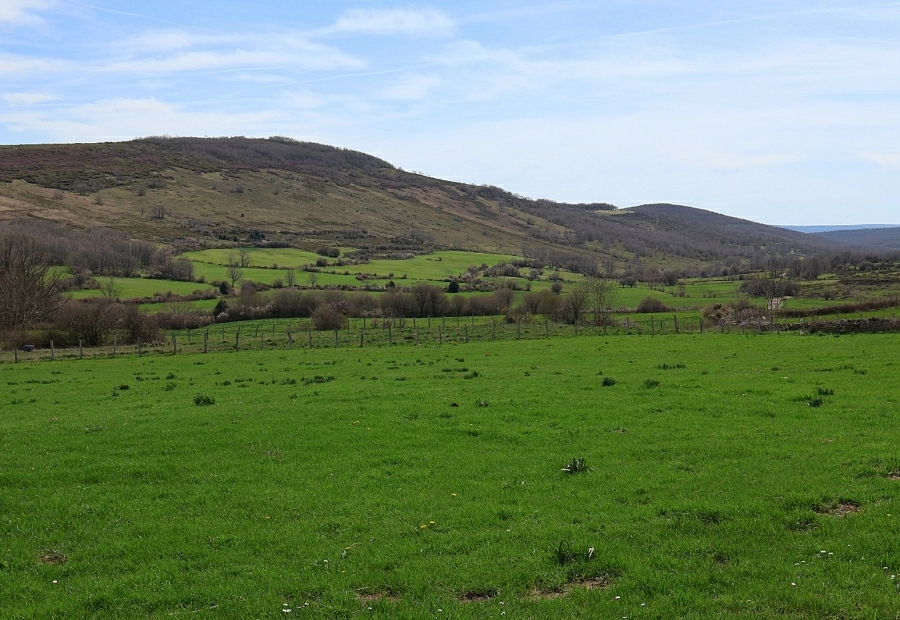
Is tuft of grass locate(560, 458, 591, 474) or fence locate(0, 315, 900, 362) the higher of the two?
tuft of grass locate(560, 458, 591, 474)

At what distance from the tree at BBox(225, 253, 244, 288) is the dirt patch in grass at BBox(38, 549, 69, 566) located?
91513 millimetres

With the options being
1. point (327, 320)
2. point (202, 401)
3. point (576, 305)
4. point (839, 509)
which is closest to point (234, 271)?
point (327, 320)

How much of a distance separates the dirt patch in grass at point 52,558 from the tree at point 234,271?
300 feet

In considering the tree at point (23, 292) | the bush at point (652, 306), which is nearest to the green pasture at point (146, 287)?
the tree at point (23, 292)

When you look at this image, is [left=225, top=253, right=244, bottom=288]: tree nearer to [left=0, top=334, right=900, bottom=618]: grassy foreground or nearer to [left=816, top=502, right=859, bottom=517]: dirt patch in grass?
[left=0, top=334, right=900, bottom=618]: grassy foreground

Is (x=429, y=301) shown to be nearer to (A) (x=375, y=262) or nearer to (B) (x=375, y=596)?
(A) (x=375, y=262)

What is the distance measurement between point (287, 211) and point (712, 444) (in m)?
189

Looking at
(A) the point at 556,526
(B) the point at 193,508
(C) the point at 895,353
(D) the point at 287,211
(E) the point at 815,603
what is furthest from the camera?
(D) the point at 287,211

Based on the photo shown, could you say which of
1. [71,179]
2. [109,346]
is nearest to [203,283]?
[109,346]

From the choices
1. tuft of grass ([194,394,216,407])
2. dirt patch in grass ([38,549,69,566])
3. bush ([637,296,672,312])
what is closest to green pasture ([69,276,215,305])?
bush ([637,296,672,312])

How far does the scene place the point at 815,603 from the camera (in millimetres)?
6605

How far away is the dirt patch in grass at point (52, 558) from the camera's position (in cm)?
848

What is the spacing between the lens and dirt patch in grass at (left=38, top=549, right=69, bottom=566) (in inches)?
334

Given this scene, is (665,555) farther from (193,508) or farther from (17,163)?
(17,163)
